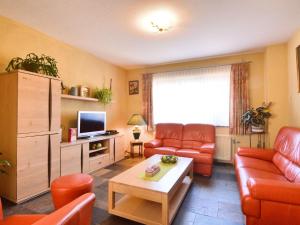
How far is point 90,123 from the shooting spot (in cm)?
359

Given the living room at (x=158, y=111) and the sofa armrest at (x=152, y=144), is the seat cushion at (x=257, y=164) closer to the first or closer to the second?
the living room at (x=158, y=111)

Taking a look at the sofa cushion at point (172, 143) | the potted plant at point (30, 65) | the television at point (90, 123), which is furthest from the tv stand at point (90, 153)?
the potted plant at point (30, 65)

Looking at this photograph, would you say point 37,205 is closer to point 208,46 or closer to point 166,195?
point 166,195

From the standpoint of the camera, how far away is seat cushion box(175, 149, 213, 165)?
3170 mm

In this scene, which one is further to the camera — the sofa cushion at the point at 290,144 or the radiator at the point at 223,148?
the radiator at the point at 223,148

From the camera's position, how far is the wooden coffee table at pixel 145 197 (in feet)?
5.67

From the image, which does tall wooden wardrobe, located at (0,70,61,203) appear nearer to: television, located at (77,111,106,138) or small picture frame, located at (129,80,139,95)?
television, located at (77,111,106,138)

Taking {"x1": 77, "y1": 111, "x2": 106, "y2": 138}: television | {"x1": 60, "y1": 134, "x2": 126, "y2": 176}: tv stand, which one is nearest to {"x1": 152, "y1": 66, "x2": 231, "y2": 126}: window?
{"x1": 60, "y1": 134, "x2": 126, "y2": 176}: tv stand

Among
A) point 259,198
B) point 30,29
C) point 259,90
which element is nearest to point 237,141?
point 259,90

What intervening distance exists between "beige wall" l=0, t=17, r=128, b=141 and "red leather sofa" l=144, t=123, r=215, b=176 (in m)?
1.41

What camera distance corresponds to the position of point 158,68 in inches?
188

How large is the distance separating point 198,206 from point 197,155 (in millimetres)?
1176

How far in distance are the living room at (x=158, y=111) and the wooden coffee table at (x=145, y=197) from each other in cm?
1

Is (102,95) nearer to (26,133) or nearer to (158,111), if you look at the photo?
(158,111)
